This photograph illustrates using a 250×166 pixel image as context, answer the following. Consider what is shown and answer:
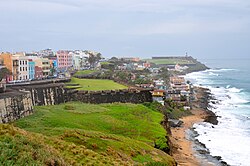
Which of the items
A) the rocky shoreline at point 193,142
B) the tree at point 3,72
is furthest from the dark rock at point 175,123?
the tree at point 3,72

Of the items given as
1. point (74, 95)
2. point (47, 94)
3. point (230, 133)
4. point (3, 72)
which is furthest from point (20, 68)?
point (230, 133)

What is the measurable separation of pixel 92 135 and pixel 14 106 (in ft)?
27.7

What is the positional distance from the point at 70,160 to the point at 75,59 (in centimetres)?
9194

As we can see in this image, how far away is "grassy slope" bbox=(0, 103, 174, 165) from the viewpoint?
655 inches

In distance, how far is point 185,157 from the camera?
35.6 m

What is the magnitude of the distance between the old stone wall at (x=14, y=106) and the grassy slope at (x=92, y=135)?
2.64 ft

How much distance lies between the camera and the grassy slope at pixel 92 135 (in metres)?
16.6

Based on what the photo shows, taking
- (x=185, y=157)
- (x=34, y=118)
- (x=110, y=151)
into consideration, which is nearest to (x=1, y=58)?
(x=34, y=118)

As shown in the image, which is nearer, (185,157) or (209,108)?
(185,157)

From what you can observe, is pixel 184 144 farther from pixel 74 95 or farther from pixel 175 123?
pixel 74 95

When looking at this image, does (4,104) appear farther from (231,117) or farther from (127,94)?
(231,117)

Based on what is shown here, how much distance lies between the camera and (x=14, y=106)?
29.7m

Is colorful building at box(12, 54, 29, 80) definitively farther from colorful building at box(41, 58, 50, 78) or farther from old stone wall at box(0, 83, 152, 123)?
old stone wall at box(0, 83, 152, 123)

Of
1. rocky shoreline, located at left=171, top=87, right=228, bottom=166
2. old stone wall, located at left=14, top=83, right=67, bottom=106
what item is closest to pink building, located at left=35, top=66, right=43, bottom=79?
old stone wall, located at left=14, top=83, right=67, bottom=106
